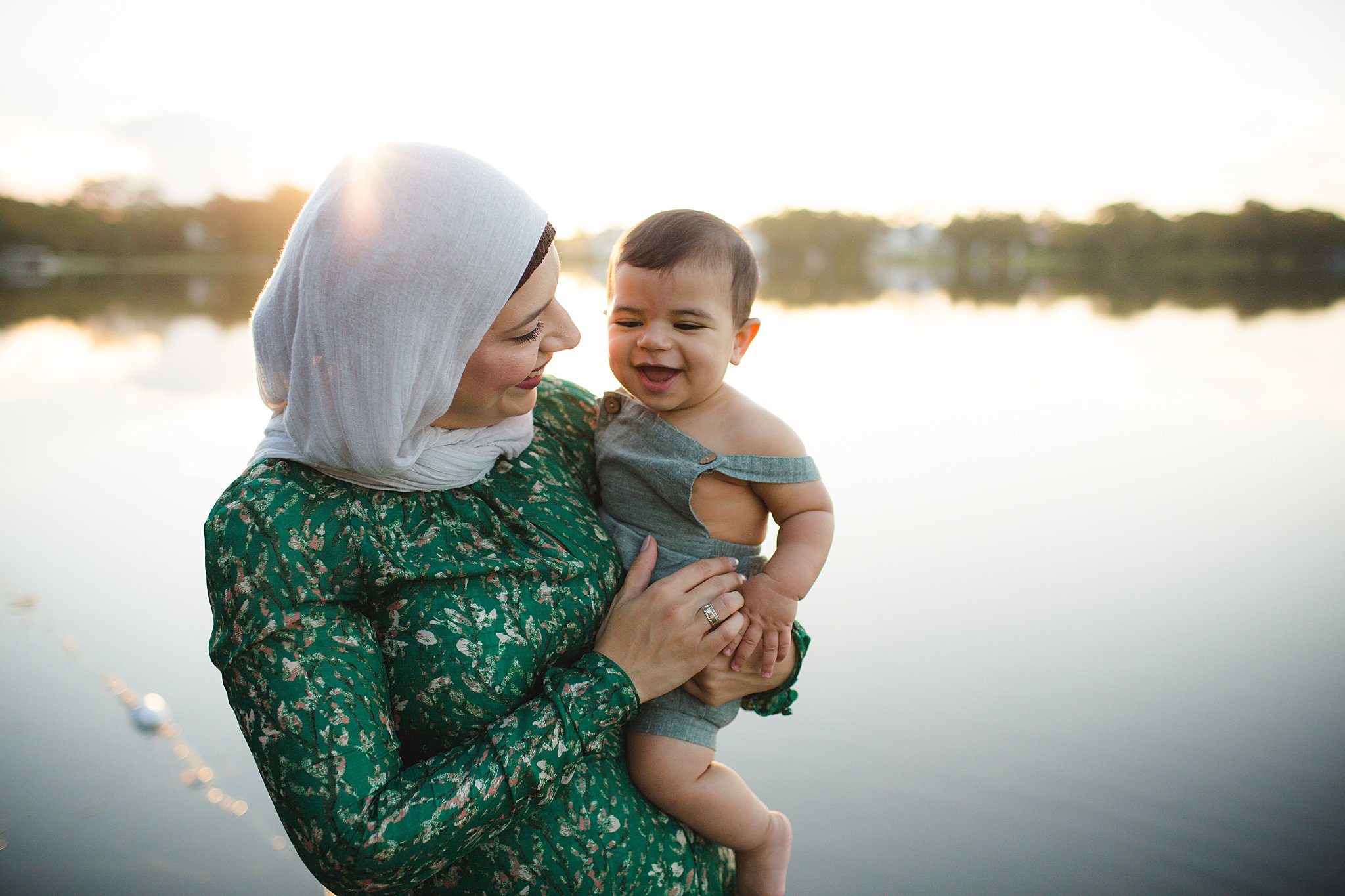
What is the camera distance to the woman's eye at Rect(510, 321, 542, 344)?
4.15 ft

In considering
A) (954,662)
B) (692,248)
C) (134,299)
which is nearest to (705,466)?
(692,248)

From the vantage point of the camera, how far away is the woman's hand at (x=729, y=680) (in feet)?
4.83

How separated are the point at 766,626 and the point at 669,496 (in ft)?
1.03

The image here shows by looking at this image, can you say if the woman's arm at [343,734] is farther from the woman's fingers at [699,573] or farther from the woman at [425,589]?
the woman's fingers at [699,573]

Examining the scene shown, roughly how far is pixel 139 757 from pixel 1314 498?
701 cm

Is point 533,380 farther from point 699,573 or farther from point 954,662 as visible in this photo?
point 954,662

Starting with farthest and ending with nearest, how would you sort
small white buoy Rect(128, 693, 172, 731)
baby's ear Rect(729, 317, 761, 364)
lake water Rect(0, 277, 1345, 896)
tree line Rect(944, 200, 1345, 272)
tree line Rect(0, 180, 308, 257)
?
1. tree line Rect(944, 200, 1345, 272)
2. tree line Rect(0, 180, 308, 257)
3. small white buoy Rect(128, 693, 172, 731)
4. lake water Rect(0, 277, 1345, 896)
5. baby's ear Rect(729, 317, 761, 364)

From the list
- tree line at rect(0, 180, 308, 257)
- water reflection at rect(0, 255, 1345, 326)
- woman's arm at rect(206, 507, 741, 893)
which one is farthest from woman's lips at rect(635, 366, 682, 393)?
tree line at rect(0, 180, 308, 257)

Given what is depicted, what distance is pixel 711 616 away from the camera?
1390 millimetres

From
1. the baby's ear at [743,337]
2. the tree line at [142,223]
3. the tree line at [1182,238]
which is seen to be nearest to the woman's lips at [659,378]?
the baby's ear at [743,337]

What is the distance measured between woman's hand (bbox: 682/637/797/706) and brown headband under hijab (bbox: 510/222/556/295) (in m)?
0.75

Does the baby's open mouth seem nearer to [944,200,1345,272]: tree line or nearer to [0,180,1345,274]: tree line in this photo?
[0,180,1345,274]: tree line

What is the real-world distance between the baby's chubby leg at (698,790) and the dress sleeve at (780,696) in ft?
0.52

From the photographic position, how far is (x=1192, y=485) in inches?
231
